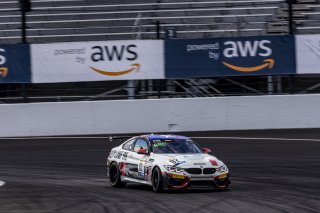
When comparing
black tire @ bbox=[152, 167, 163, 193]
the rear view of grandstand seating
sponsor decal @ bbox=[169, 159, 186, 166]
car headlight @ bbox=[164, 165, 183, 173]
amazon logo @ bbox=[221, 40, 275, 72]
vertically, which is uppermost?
the rear view of grandstand seating

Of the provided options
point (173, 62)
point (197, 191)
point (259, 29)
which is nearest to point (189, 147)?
point (197, 191)

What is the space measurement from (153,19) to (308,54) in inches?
319

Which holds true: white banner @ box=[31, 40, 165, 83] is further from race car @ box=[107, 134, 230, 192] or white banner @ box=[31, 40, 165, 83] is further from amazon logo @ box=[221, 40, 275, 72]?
race car @ box=[107, 134, 230, 192]

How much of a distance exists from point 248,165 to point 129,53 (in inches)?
372

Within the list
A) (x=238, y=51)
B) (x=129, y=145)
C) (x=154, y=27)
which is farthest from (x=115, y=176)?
(x=154, y=27)

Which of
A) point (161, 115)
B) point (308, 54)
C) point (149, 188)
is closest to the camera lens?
point (149, 188)

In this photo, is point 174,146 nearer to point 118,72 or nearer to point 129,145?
point 129,145

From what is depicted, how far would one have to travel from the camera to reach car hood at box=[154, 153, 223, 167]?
550 inches

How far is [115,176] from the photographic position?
15.6 m

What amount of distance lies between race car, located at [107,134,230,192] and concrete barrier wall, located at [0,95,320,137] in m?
9.95

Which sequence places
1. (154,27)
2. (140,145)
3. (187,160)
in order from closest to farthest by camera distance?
(187,160), (140,145), (154,27)

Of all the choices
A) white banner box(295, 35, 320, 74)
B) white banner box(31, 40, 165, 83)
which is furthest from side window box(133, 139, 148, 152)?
white banner box(295, 35, 320, 74)

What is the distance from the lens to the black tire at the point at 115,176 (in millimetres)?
15430

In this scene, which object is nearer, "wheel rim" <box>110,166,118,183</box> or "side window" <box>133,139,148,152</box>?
"side window" <box>133,139,148,152</box>
